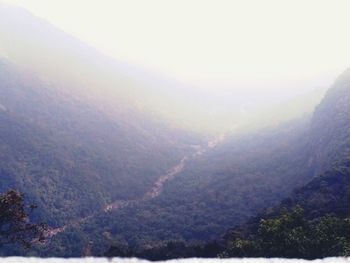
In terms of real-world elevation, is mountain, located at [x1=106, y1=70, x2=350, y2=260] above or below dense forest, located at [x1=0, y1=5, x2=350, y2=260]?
above

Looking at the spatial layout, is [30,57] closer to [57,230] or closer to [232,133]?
[232,133]

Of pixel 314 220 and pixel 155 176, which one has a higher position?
→ pixel 314 220

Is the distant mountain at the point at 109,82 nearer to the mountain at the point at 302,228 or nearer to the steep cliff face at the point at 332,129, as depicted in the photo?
the steep cliff face at the point at 332,129

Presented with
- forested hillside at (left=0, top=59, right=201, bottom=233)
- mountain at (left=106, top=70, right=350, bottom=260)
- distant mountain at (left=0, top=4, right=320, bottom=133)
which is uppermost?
mountain at (left=106, top=70, right=350, bottom=260)

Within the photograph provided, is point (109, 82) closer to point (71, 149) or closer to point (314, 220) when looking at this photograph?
point (71, 149)

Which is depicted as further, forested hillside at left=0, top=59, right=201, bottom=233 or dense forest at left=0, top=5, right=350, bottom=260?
forested hillside at left=0, top=59, right=201, bottom=233

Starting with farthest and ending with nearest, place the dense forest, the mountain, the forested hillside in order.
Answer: the forested hillside
the dense forest
the mountain

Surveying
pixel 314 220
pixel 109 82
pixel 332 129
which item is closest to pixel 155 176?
pixel 332 129

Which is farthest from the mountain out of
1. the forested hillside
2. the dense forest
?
the forested hillside

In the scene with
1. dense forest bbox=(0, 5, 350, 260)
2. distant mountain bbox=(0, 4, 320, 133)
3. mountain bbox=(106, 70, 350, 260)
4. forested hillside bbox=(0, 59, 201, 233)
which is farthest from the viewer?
distant mountain bbox=(0, 4, 320, 133)

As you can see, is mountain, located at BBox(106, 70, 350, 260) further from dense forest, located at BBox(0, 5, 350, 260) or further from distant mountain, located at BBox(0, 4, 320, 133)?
distant mountain, located at BBox(0, 4, 320, 133)

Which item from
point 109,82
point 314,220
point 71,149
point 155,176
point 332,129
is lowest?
point 155,176
